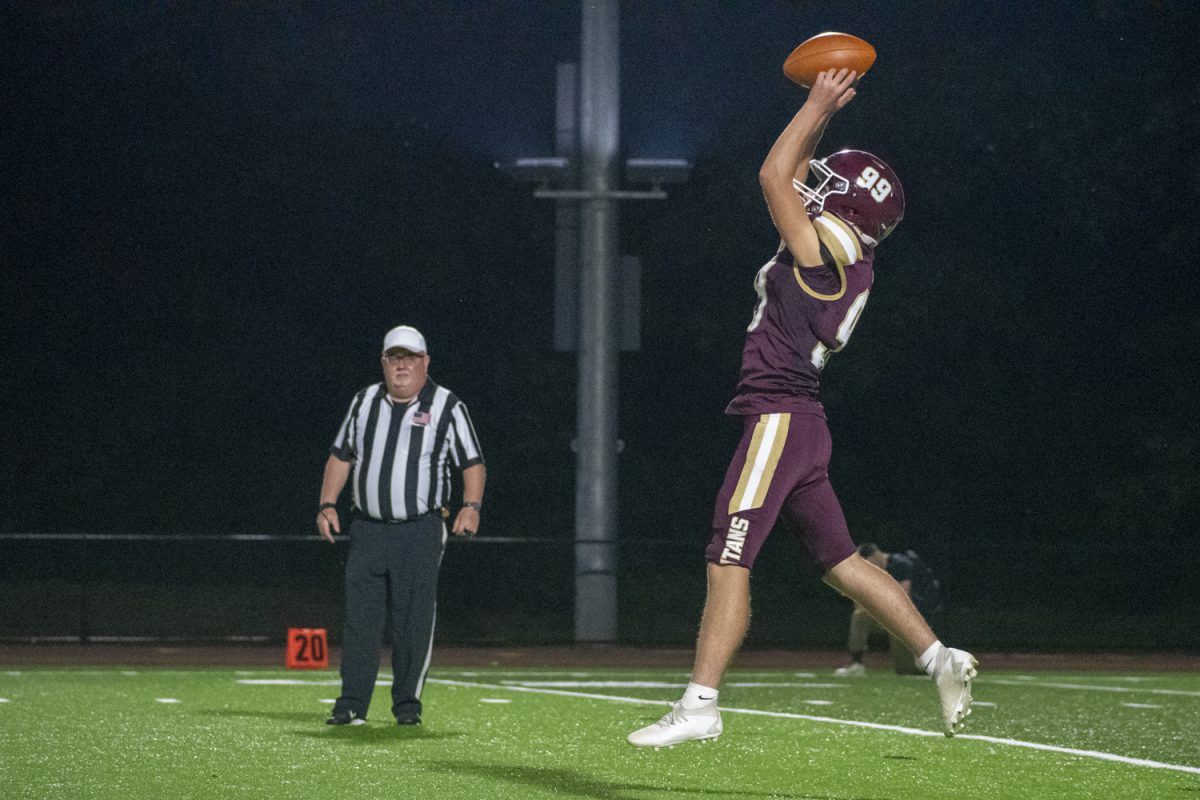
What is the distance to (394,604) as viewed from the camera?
9773 mm

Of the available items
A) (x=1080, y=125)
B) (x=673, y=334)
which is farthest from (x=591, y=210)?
(x=673, y=334)

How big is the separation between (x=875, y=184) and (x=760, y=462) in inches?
39.8

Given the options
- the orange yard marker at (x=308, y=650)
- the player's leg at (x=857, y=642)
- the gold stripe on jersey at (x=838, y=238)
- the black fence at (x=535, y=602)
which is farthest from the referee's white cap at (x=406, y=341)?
the black fence at (x=535, y=602)

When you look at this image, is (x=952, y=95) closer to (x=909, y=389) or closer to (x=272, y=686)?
(x=909, y=389)

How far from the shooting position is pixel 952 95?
32.0 metres

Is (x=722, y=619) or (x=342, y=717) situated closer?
(x=722, y=619)

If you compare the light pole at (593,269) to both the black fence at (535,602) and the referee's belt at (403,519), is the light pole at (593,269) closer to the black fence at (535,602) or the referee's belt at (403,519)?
the black fence at (535,602)

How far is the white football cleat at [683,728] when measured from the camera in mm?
6688

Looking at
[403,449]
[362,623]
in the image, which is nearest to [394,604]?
[362,623]

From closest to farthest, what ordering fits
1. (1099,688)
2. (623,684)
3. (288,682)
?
(288,682) → (623,684) → (1099,688)

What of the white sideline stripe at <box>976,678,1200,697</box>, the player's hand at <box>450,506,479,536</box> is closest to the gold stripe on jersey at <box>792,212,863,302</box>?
the player's hand at <box>450,506,479,536</box>

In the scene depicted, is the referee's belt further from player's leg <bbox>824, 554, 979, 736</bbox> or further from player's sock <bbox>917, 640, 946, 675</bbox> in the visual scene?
player's sock <bbox>917, 640, 946, 675</bbox>

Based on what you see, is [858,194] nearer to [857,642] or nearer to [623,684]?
[623,684]

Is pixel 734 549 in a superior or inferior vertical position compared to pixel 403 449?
inferior
